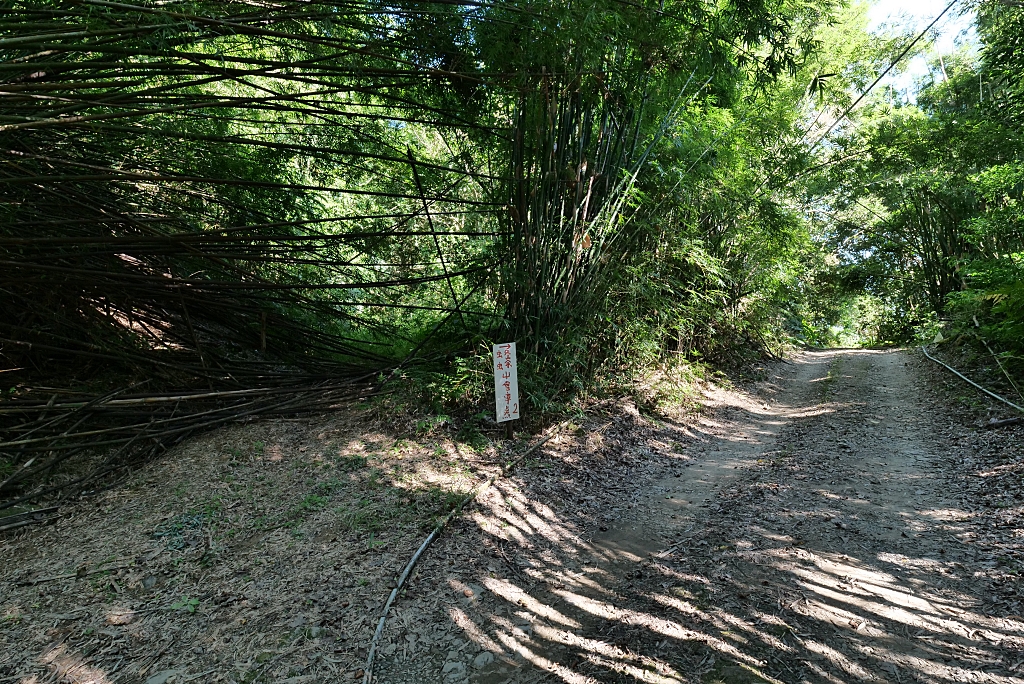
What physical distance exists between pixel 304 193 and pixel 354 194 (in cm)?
99

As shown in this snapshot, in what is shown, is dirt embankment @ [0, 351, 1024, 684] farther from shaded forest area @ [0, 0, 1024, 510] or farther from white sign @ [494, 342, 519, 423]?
shaded forest area @ [0, 0, 1024, 510]

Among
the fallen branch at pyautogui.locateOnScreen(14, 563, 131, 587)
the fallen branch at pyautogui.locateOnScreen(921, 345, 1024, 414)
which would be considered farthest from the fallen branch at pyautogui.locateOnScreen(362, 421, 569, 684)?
the fallen branch at pyautogui.locateOnScreen(921, 345, 1024, 414)

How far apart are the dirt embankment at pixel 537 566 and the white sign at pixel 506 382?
0.29 m

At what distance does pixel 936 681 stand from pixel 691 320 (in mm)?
4271

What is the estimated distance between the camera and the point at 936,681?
1.76 metres

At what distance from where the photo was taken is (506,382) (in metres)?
3.73

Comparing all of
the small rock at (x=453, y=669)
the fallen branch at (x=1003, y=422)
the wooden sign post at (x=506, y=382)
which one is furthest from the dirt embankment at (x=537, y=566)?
the wooden sign post at (x=506, y=382)

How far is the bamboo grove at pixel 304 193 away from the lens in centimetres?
290

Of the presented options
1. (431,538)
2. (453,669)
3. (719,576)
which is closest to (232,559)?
(431,538)

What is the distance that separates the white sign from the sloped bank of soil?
0.29 meters

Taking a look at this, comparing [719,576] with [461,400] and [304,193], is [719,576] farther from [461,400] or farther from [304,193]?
[304,193]

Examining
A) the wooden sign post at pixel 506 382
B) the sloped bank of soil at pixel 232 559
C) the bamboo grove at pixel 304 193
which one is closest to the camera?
the sloped bank of soil at pixel 232 559

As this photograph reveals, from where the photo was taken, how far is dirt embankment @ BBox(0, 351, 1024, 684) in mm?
2080

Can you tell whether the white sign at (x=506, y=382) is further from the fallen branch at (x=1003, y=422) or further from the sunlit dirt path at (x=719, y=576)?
the fallen branch at (x=1003, y=422)
